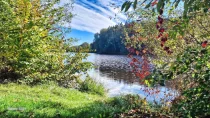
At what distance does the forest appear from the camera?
4188mm

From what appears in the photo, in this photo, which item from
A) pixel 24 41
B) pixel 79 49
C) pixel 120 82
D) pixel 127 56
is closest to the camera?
pixel 24 41

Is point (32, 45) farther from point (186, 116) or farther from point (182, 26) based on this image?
point (182, 26)

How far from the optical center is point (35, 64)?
1430 centimetres

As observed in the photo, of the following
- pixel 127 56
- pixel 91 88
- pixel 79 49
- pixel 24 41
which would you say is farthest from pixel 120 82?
pixel 24 41

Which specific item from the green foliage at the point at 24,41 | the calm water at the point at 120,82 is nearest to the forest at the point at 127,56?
the green foliage at the point at 24,41

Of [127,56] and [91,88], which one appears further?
[91,88]

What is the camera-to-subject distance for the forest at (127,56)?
419cm

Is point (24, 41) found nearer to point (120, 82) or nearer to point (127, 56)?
point (127, 56)

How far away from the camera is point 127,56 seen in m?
13.3

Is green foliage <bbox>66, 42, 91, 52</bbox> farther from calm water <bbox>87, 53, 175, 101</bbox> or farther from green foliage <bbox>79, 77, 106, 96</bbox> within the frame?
green foliage <bbox>79, 77, 106, 96</bbox>

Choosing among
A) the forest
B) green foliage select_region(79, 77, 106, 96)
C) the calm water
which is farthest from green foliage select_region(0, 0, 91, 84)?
the calm water

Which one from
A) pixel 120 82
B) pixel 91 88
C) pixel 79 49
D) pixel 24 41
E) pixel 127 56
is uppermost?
pixel 24 41

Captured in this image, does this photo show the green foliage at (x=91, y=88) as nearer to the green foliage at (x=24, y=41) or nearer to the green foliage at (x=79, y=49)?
the green foliage at (x=79, y=49)

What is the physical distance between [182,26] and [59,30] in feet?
54.3
